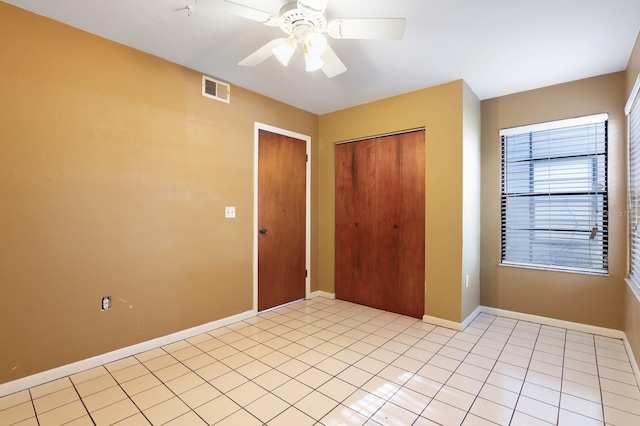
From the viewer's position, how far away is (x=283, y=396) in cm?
196

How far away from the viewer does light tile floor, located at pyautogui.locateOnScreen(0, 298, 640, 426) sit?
5.79 feet

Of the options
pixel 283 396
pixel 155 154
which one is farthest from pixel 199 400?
pixel 155 154

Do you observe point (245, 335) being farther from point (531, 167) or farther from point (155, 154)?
point (531, 167)

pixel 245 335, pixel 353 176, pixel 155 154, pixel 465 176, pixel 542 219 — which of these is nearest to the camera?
pixel 155 154

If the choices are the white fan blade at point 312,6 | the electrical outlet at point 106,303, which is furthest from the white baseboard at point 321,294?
the white fan blade at point 312,6

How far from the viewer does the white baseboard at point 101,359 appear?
1982 millimetres

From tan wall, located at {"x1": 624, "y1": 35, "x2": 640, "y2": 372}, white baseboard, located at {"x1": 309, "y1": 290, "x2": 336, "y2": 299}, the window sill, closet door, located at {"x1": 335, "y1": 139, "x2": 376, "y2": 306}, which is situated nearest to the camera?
tan wall, located at {"x1": 624, "y1": 35, "x2": 640, "y2": 372}

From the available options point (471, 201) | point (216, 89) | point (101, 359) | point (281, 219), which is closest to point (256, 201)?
point (281, 219)

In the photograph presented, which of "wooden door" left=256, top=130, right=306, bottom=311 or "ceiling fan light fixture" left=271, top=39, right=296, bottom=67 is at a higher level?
"ceiling fan light fixture" left=271, top=39, right=296, bottom=67

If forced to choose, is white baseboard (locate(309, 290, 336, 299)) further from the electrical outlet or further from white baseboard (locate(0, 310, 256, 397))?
the electrical outlet

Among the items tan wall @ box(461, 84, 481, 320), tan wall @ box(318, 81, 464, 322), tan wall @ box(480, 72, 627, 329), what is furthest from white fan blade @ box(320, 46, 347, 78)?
tan wall @ box(480, 72, 627, 329)

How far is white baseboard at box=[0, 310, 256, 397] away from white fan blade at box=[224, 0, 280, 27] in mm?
2626

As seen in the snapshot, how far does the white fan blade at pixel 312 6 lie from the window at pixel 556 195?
2.75 meters

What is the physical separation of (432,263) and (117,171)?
313cm
